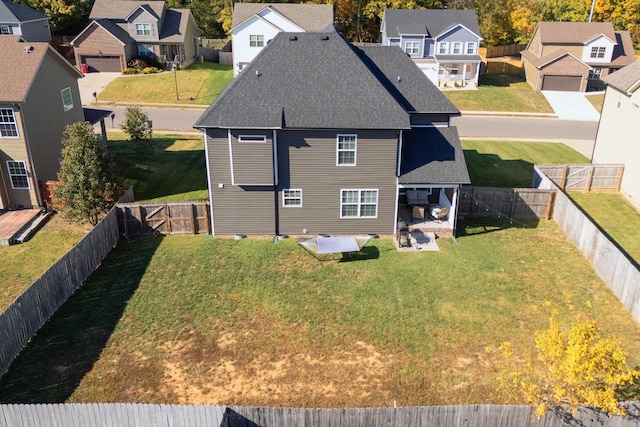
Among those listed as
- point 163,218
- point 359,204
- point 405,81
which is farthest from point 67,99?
point 405,81

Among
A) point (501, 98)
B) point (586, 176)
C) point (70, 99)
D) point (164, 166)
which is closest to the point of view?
point (586, 176)

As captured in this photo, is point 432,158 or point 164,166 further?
point 164,166

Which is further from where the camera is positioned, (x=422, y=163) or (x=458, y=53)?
(x=458, y=53)

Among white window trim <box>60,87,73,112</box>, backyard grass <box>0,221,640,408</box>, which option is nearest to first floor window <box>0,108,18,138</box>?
white window trim <box>60,87,73,112</box>

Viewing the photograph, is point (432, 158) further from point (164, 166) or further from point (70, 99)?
point (70, 99)

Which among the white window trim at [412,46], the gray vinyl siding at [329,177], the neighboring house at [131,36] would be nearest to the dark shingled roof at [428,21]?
the white window trim at [412,46]

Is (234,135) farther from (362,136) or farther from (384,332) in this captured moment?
(384,332)

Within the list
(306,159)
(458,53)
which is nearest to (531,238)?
(306,159)
